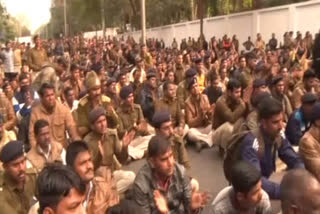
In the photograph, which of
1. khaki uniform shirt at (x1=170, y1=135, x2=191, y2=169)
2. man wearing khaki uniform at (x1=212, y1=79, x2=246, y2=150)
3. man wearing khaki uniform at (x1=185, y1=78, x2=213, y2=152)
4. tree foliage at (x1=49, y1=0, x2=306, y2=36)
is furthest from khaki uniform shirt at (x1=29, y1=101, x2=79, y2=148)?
tree foliage at (x1=49, y1=0, x2=306, y2=36)

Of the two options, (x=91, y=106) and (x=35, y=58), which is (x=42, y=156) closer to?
(x=91, y=106)

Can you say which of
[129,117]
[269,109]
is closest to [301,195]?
[269,109]

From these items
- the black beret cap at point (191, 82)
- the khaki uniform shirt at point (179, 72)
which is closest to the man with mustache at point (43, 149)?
the black beret cap at point (191, 82)

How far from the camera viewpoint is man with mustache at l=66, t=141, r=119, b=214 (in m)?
4.30

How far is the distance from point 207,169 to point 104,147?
8.16 ft

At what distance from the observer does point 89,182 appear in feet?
14.4

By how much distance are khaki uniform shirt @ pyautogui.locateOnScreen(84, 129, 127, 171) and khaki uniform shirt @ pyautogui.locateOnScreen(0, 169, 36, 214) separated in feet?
3.85

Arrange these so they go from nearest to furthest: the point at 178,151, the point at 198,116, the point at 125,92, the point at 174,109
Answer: the point at 178,151 < the point at 125,92 < the point at 174,109 < the point at 198,116

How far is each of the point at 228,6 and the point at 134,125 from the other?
29183 millimetres

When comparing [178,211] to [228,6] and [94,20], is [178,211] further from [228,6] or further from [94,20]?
[94,20]

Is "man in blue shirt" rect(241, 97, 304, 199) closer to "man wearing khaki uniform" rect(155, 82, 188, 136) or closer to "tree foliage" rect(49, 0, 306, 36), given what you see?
Result: "man wearing khaki uniform" rect(155, 82, 188, 136)

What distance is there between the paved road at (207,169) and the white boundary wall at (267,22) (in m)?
13.3

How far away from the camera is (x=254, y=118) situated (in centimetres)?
538

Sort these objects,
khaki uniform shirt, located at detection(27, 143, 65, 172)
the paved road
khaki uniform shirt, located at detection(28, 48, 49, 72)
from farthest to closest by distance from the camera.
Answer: khaki uniform shirt, located at detection(28, 48, 49, 72) → the paved road → khaki uniform shirt, located at detection(27, 143, 65, 172)
